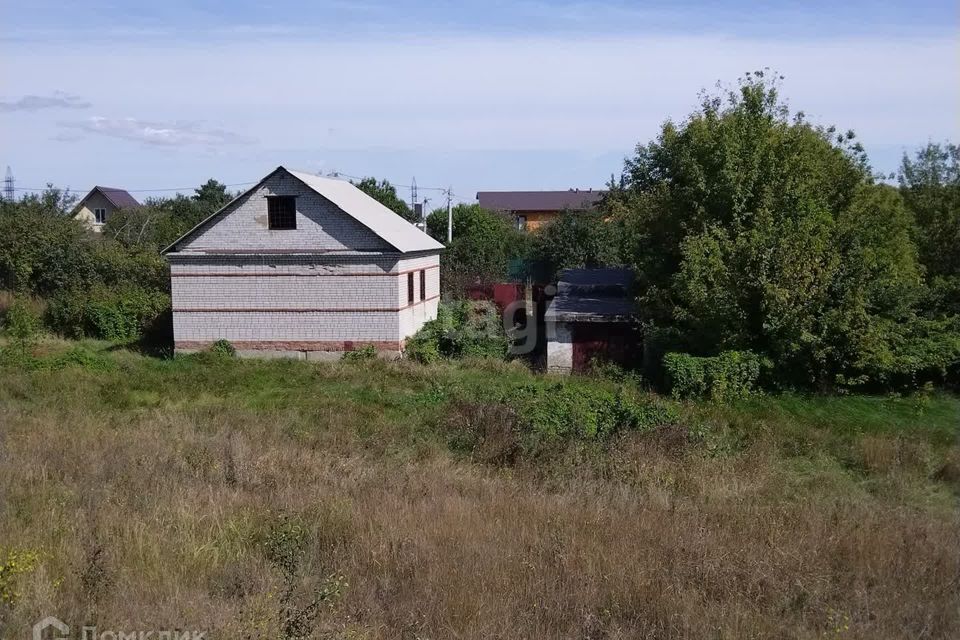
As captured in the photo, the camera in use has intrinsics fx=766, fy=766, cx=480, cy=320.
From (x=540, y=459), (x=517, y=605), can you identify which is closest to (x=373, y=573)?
(x=517, y=605)

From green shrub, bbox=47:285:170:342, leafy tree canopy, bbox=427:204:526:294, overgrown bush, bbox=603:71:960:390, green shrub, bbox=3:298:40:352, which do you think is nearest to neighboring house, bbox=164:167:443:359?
green shrub, bbox=47:285:170:342

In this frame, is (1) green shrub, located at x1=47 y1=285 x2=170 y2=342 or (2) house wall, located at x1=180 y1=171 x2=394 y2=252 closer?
(2) house wall, located at x1=180 y1=171 x2=394 y2=252

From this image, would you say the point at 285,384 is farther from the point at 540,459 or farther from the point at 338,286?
the point at 540,459

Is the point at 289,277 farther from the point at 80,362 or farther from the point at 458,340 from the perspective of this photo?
the point at 80,362

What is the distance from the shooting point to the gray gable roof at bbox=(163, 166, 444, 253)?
67.2 feet

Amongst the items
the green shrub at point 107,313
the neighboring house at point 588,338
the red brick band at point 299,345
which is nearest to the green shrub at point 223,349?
the red brick band at point 299,345

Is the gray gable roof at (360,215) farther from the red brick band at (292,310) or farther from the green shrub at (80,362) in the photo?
the green shrub at (80,362)

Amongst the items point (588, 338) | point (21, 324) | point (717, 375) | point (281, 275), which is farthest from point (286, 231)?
point (717, 375)

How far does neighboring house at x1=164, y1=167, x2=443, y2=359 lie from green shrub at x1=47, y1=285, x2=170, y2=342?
11.0 ft

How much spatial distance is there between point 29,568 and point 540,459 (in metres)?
6.45

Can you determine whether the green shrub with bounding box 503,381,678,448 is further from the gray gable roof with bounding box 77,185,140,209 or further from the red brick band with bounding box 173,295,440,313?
the gray gable roof with bounding box 77,185,140,209

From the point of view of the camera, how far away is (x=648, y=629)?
199 inches

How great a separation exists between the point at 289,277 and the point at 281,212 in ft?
5.82

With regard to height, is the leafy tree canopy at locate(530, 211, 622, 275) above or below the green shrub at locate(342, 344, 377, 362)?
above
